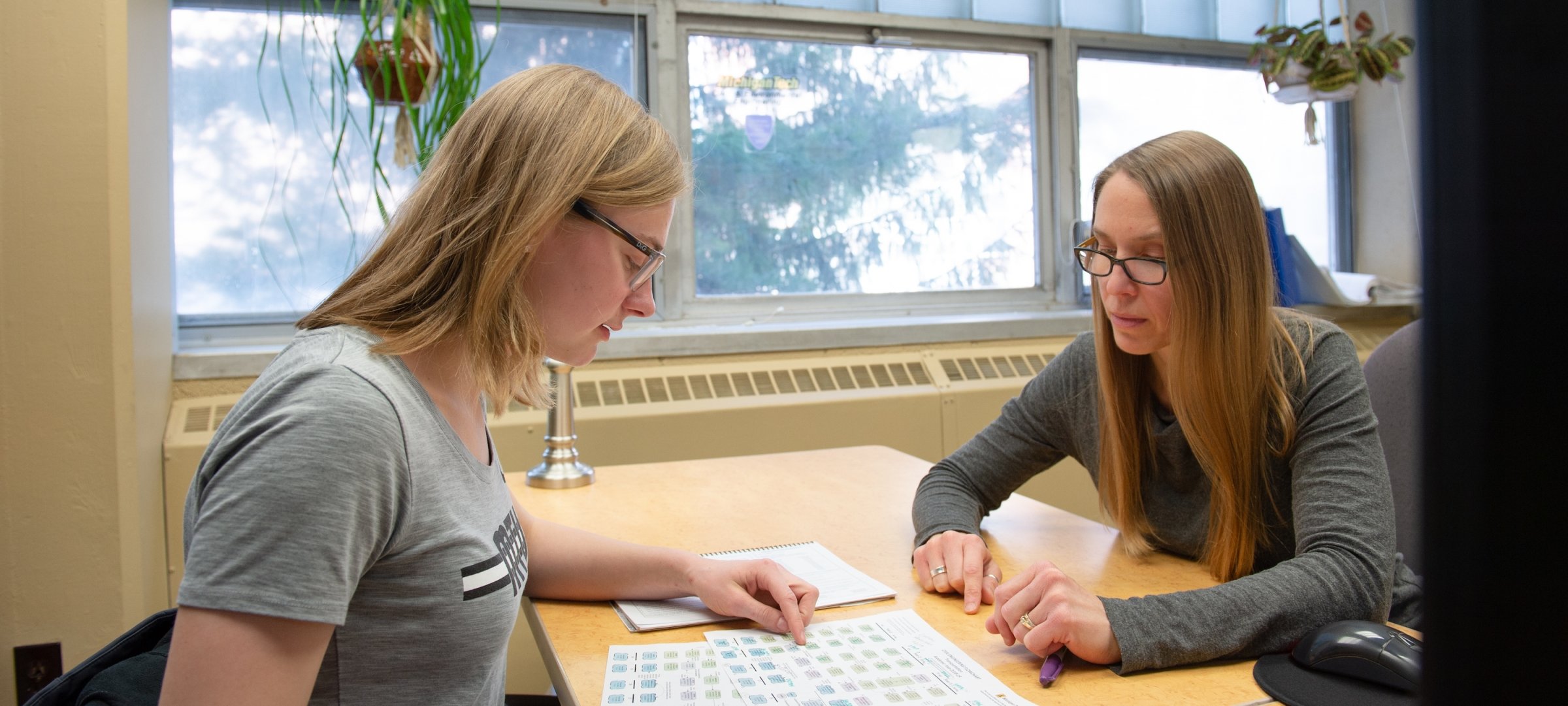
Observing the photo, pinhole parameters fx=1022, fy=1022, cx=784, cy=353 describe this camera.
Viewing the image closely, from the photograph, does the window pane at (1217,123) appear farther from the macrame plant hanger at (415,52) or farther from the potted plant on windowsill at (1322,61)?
the macrame plant hanger at (415,52)

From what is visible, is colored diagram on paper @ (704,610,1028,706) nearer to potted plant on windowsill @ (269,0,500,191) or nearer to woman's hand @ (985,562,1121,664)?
woman's hand @ (985,562,1121,664)

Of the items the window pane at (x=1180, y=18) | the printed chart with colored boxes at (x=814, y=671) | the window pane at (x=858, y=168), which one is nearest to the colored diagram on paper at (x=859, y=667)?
the printed chart with colored boxes at (x=814, y=671)

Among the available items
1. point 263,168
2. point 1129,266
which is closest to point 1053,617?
point 1129,266

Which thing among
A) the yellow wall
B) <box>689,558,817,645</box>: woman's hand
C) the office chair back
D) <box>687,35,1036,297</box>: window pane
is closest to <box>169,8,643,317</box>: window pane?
<box>687,35,1036,297</box>: window pane

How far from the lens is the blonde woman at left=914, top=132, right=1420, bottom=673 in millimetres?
930

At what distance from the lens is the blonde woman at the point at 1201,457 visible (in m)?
0.93

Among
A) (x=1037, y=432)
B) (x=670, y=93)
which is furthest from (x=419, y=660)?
(x=670, y=93)

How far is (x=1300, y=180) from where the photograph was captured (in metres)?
3.48

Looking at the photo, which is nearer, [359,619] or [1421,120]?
[1421,120]

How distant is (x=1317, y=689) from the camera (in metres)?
0.84

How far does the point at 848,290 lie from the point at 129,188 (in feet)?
5.97

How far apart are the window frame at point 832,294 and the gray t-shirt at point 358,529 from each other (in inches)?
63.2

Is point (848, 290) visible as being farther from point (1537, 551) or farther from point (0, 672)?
point (1537, 551)

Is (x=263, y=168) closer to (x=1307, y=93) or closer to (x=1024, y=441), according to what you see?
(x=1024, y=441)
